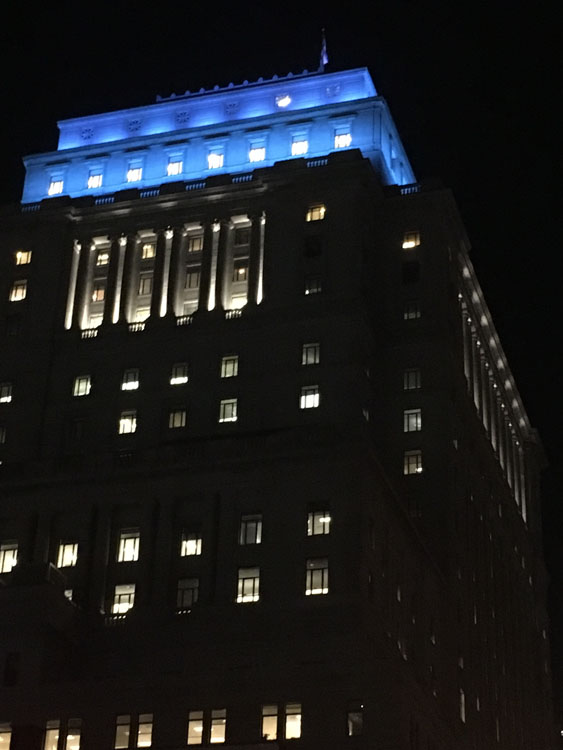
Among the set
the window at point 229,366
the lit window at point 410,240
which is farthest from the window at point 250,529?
the lit window at point 410,240

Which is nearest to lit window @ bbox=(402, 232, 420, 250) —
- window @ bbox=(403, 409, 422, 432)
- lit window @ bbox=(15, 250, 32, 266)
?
window @ bbox=(403, 409, 422, 432)

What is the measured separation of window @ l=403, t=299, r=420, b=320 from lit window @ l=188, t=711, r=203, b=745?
3519 centimetres

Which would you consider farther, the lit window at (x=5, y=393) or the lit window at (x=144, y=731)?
the lit window at (x=5, y=393)

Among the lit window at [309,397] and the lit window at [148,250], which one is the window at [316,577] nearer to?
the lit window at [309,397]

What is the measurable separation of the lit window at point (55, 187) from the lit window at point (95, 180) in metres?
2.30

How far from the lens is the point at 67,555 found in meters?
84.5

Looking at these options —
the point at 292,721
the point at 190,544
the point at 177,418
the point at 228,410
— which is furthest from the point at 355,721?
the point at 177,418

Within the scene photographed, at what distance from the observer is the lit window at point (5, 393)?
316ft

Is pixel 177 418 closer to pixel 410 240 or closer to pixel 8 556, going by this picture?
pixel 8 556

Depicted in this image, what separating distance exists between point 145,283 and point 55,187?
13576mm

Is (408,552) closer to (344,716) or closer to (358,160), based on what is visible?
(344,716)

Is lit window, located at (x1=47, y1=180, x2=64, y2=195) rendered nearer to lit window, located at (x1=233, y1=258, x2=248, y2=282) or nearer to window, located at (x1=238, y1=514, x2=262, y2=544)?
lit window, located at (x1=233, y1=258, x2=248, y2=282)

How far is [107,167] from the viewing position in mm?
107000

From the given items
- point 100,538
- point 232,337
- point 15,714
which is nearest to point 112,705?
point 15,714
